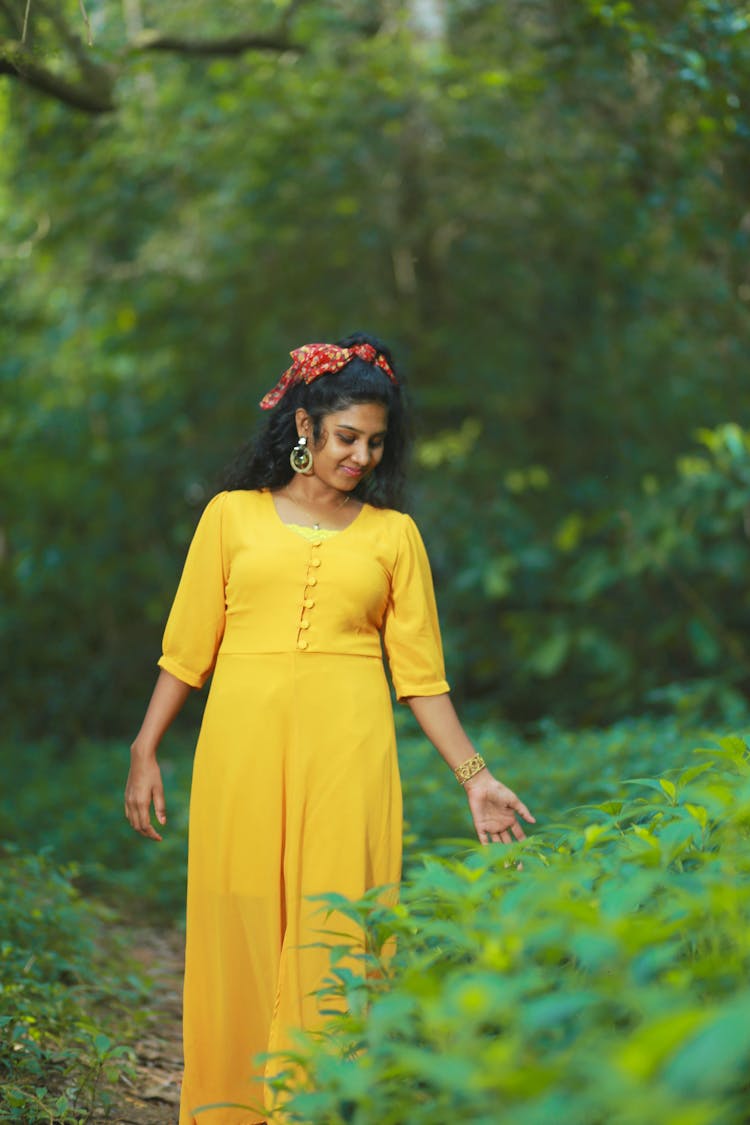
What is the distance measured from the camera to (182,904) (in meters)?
5.93

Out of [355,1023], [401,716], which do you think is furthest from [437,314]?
[355,1023]

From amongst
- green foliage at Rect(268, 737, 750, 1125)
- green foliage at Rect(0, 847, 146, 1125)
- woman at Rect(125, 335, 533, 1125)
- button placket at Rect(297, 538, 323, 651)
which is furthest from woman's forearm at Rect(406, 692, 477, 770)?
green foliage at Rect(0, 847, 146, 1125)

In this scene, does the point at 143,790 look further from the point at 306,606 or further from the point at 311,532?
the point at 311,532

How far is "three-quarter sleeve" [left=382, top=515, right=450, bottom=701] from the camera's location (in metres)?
3.04

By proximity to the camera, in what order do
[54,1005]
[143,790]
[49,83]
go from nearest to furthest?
[143,790] → [54,1005] → [49,83]

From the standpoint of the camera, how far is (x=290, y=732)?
9.74 ft

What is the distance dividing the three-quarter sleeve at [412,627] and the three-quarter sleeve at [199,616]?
1.33 ft

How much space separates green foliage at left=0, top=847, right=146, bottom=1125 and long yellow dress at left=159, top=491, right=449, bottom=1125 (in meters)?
0.32

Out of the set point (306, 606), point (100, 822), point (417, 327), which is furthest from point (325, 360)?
point (417, 327)

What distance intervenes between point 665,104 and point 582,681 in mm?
4363

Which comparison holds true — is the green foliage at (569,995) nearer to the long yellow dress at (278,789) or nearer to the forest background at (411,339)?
the long yellow dress at (278,789)

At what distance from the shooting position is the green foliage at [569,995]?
48.3 inches

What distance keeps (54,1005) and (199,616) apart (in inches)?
51.8

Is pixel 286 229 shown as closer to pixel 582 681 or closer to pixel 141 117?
pixel 141 117
